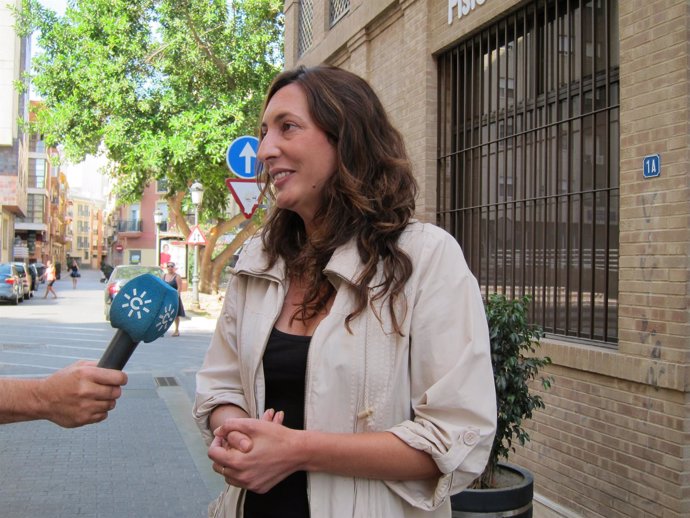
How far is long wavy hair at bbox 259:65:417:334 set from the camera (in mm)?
1933

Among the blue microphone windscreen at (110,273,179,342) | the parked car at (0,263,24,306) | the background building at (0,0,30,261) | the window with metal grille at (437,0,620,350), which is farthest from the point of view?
the background building at (0,0,30,261)

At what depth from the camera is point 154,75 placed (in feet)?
72.3

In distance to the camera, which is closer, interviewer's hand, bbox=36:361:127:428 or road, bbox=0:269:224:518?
interviewer's hand, bbox=36:361:127:428

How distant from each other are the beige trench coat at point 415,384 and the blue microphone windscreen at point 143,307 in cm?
39

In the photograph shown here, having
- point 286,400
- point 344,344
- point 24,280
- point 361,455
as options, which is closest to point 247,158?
point 286,400

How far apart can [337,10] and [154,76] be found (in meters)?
13.1

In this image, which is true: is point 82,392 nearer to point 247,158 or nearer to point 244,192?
point 247,158

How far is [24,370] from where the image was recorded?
36.7 feet

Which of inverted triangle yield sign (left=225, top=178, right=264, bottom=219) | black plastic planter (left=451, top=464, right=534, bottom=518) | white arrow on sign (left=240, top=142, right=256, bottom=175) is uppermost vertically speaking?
white arrow on sign (left=240, top=142, right=256, bottom=175)

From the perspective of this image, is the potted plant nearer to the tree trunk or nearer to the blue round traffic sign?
the blue round traffic sign

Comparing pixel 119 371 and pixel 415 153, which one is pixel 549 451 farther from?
pixel 119 371

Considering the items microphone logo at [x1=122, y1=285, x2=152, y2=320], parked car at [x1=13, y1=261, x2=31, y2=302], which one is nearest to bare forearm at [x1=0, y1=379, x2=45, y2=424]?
microphone logo at [x1=122, y1=285, x2=152, y2=320]

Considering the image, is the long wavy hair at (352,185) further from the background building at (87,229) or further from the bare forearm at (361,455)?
the background building at (87,229)

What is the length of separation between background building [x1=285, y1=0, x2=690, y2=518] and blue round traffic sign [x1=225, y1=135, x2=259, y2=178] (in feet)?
7.13
